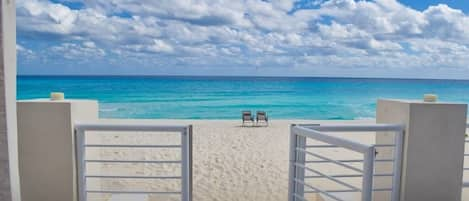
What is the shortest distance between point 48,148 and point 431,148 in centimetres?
299

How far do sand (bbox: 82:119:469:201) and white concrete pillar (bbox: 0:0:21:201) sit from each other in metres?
0.94

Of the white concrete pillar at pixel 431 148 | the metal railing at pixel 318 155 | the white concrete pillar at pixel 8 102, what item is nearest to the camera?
the white concrete pillar at pixel 8 102

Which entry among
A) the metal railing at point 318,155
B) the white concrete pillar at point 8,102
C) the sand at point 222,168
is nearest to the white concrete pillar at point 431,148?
the metal railing at point 318,155

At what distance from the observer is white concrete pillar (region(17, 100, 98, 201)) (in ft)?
8.03

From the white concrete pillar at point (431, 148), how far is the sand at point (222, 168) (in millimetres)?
657

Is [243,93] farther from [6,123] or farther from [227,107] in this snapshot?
[6,123]

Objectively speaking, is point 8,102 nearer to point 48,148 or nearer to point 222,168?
point 48,148

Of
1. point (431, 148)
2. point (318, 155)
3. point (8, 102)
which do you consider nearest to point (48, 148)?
point (8, 102)

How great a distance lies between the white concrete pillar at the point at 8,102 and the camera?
179cm

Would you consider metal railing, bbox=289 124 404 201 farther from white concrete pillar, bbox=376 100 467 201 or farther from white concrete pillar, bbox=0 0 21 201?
white concrete pillar, bbox=0 0 21 201

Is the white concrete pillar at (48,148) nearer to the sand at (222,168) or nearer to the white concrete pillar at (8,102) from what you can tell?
the sand at (222,168)

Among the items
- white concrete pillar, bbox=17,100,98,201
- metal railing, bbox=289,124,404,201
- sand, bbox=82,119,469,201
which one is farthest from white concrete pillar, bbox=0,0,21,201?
metal railing, bbox=289,124,404,201

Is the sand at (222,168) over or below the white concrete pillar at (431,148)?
below

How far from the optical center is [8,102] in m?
1.84
